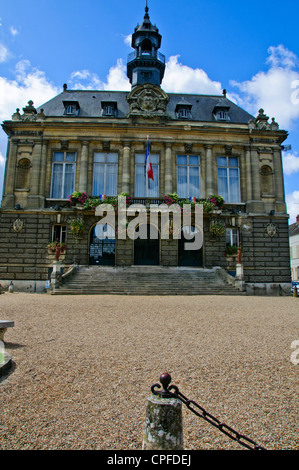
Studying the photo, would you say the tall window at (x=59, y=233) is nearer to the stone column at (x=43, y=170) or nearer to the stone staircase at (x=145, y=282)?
the stone column at (x=43, y=170)

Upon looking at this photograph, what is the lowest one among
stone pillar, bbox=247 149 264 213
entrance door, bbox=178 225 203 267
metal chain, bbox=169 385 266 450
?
metal chain, bbox=169 385 266 450

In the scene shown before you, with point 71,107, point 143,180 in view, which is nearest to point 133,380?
point 143,180

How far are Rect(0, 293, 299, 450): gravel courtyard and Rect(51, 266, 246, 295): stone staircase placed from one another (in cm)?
792

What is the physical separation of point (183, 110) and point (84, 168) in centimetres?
915

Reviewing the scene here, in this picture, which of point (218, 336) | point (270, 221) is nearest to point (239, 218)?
point (270, 221)

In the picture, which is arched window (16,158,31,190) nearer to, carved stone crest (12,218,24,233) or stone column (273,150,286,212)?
carved stone crest (12,218,24,233)

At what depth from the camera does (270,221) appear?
22.1 meters

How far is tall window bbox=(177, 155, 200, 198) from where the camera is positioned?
2297 cm

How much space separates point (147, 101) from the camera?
23.4m

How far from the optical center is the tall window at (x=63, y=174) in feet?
73.8

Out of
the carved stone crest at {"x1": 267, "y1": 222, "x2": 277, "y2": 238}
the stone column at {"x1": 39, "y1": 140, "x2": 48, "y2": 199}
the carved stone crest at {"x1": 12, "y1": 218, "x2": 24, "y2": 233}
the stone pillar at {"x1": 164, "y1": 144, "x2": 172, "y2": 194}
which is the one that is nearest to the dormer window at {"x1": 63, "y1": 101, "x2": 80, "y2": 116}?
the stone column at {"x1": 39, "y1": 140, "x2": 48, "y2": 199}

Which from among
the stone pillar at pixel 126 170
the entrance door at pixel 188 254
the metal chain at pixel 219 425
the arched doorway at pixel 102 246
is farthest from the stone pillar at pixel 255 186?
the metal chain at pixel 219 425

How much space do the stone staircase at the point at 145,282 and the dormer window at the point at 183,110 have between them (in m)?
12.3
